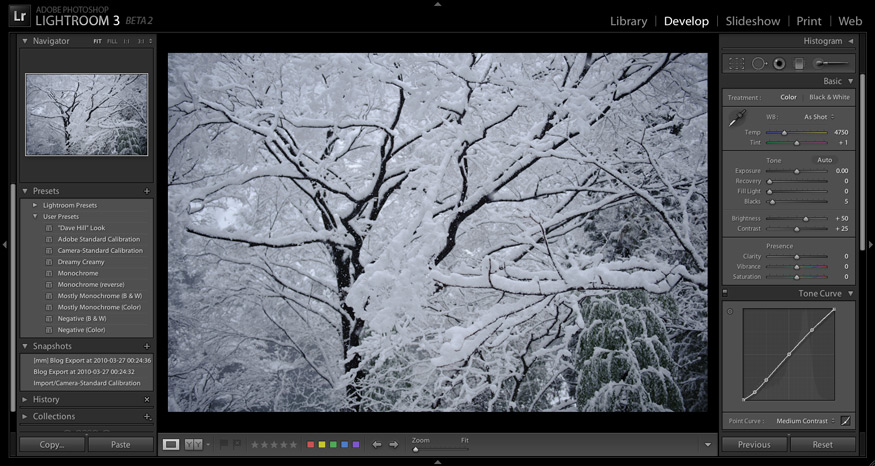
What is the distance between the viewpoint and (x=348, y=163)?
14.5ft

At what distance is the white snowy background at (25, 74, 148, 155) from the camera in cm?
296

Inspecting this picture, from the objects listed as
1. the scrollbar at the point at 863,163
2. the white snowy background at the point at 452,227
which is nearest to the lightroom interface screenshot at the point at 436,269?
the scrollbar at the point at 863,163

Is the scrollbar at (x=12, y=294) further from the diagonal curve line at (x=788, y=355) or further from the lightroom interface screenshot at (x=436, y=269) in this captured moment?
the diagonal curve line at (x=788, y=355)

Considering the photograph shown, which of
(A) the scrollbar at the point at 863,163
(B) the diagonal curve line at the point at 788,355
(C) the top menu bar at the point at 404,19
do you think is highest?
(C) the top menu bar at the point at 404,19

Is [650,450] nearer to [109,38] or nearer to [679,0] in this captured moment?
[679,0]

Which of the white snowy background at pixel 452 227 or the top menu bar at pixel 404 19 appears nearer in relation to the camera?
the top menu bar at pixel 404 19

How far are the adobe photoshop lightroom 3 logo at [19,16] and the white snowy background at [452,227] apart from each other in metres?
0.75

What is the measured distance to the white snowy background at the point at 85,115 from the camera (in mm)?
2957

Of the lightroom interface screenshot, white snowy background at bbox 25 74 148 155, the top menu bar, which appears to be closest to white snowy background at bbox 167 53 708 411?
the lightroom interface screenshot

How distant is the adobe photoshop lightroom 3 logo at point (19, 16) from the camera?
296 centimetres

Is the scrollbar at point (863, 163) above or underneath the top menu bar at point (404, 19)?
underneath

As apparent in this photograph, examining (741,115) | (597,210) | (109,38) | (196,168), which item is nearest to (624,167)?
(597,210)

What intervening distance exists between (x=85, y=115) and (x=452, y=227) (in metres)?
2.20

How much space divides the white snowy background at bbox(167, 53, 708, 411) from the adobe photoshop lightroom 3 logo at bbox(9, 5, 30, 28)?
751mm
